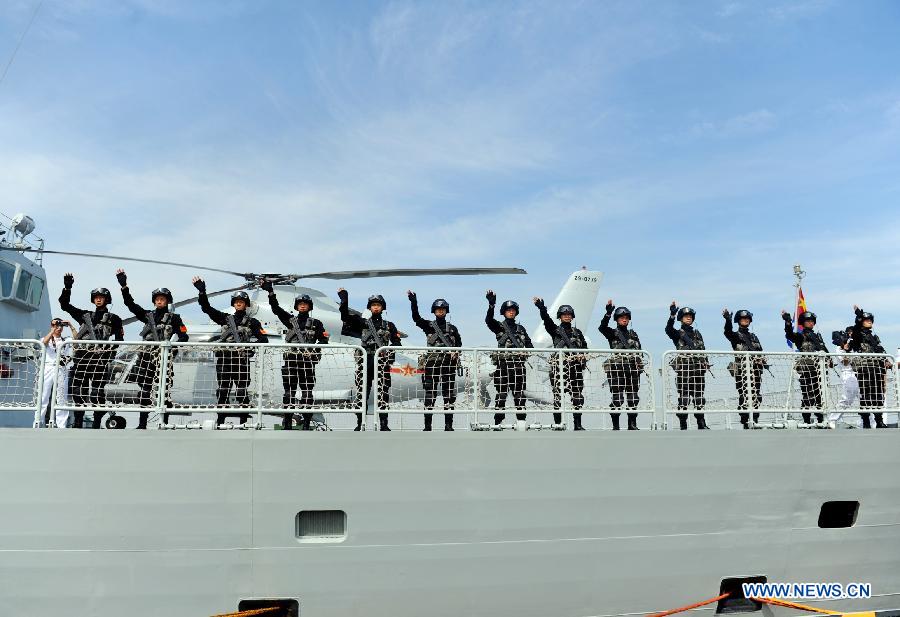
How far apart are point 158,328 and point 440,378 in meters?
3.21

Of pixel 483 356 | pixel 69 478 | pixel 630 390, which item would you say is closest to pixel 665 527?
pixel 630 390

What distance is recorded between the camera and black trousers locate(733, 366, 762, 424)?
314 inches

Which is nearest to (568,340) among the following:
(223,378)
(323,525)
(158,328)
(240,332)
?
(323,525)

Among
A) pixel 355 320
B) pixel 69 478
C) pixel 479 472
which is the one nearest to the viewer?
pixel 69 478

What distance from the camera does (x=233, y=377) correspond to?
23.6ft

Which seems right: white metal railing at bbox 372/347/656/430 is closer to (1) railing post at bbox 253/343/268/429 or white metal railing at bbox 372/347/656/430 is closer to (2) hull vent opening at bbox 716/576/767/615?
(1) railing post at bbox 253/343/268/429

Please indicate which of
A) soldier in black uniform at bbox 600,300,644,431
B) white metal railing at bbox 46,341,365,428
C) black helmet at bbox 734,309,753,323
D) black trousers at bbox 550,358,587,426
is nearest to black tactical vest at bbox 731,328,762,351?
black helmet at bbox 734,309,753,323

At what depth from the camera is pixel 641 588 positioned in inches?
291

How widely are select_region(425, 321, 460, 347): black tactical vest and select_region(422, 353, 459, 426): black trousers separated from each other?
0.62m

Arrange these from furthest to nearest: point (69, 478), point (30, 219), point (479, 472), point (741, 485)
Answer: point (30, 219)
point (741, 485)
point (479, 472)
point (69, 478)

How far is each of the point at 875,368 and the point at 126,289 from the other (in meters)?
8.99

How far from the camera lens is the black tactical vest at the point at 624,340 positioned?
8875 millimetres

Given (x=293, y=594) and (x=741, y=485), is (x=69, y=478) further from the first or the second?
(x=741, y=485)

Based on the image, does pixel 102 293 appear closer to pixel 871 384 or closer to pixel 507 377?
pixel 507 377
